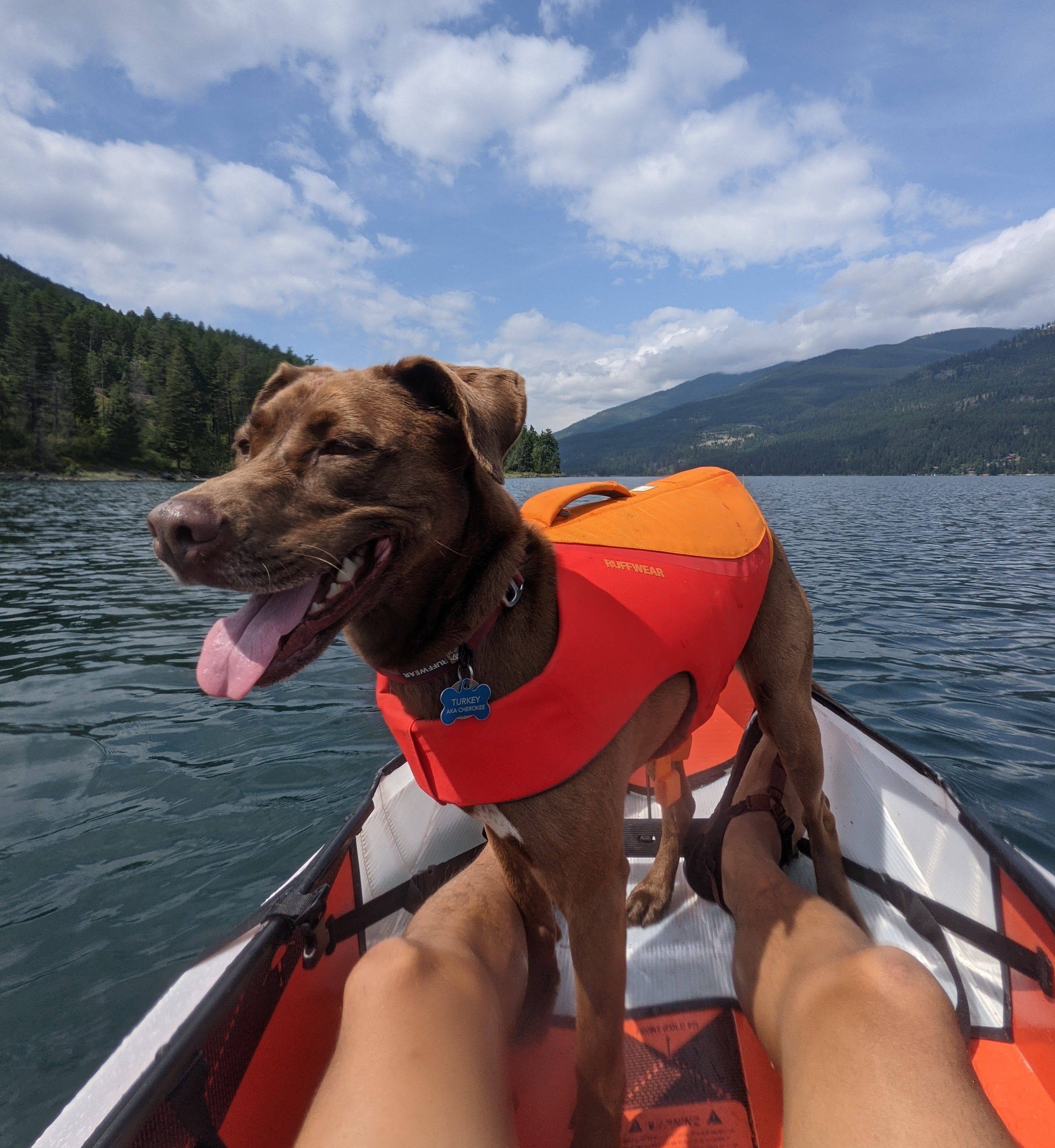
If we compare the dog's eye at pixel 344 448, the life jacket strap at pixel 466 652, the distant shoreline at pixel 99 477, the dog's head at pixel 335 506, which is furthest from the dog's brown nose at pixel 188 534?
the distant shoreline at pixel 99 477

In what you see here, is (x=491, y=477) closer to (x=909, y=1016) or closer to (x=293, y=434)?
(x=293, y=434)

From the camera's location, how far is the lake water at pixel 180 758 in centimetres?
369

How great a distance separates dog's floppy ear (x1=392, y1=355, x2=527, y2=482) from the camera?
2.23 m

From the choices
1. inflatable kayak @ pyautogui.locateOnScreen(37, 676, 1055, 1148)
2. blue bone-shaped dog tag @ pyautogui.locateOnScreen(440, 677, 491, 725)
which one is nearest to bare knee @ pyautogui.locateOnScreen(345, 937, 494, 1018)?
inflatable kayak @ pyautogui.locateOnScreen(37, 676, 1055, 1148)

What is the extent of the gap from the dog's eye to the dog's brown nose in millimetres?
506

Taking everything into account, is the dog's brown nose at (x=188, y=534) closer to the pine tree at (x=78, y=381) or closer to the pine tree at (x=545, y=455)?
the pine tree at (x=78, y=381)

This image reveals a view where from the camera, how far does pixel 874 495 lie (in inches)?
2847

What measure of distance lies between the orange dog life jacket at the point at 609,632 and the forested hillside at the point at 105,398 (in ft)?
242

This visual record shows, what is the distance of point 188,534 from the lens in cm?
185

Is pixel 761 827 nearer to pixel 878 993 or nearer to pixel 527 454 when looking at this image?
pixel 878 993

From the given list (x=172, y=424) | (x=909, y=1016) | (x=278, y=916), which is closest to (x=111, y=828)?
(x=278, y=916)

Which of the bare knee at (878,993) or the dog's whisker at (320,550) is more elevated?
the dog's whisker at (320,550)

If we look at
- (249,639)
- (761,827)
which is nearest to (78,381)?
(249,639)

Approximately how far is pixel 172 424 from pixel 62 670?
89.5 metres
